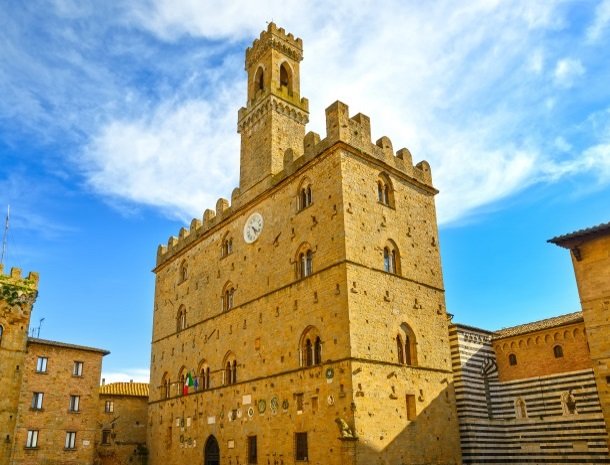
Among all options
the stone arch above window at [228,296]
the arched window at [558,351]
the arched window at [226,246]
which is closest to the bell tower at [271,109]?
the arched window at [226,246]

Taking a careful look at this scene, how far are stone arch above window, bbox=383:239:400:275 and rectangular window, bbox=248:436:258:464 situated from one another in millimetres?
8553

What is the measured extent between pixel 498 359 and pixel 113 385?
22390 millimetres

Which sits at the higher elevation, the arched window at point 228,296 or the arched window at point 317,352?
the arched window at point 228,296

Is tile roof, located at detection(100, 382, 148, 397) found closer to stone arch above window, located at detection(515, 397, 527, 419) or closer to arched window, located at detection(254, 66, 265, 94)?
arched window, located at detection(254, 66, 265, 94)

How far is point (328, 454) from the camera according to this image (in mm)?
17953

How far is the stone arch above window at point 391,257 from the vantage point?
70.4 feet

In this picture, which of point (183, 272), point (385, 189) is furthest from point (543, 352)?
point (183, 272)

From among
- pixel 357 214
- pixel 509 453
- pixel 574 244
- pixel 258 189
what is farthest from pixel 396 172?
pixel 509 453

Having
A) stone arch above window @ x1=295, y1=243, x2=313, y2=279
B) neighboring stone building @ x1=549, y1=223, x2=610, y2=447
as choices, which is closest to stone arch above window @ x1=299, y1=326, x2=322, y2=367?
stone arch above window @ x1=295, y1=243, x2=313, y2=279

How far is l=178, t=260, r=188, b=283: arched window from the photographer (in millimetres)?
30531

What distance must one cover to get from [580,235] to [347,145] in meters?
9.00

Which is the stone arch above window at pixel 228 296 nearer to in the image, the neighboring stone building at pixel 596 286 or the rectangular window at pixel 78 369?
the rectangular window at pixel 78 369

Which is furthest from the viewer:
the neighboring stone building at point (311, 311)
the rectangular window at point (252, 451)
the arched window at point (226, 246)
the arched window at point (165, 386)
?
the arched window at point (165, 386)

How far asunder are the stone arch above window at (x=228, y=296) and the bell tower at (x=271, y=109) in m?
4.77
